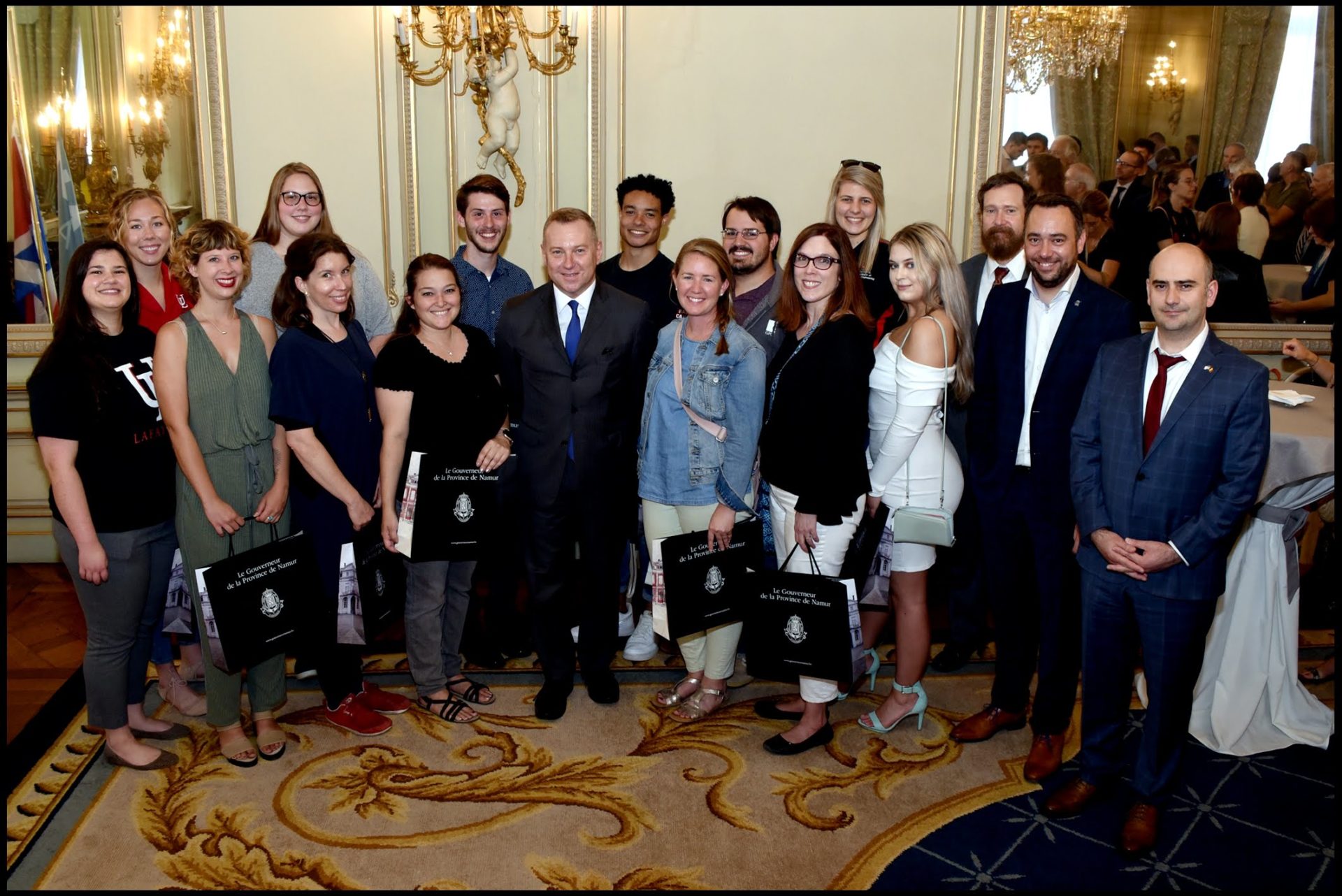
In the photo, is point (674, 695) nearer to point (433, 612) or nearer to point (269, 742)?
point (433, 612)

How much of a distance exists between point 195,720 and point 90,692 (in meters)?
0.46

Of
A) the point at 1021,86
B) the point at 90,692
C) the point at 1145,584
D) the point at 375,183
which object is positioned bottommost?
the point at 90,692

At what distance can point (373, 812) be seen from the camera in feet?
10.3

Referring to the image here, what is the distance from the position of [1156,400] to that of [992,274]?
4.36 ft

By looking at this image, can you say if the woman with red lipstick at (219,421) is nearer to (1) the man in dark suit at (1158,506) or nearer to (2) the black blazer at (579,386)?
(2) the black blazer at (579,386)

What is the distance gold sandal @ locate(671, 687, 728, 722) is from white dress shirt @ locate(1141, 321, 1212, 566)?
1.68 meters

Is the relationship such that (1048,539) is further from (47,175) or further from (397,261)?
(47,175)

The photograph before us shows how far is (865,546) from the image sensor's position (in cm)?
336

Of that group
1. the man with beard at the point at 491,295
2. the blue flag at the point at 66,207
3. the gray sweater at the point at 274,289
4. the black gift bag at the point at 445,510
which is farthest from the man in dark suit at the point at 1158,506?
the blue flag at the point at 66,207

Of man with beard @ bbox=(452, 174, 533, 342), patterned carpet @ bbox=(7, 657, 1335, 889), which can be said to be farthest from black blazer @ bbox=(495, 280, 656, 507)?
patterned carpet @ bbox=(7, 657, 1335, 889)

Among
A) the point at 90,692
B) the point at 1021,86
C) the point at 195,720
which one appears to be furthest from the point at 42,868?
the point at 1021,86

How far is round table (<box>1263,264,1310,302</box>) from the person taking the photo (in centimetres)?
582

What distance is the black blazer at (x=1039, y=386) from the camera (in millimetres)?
3164

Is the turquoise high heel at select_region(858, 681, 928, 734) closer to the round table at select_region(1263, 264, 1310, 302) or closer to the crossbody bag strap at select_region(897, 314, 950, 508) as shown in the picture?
the crossbody bag strap at select_region(897, 314, 950, 508)
